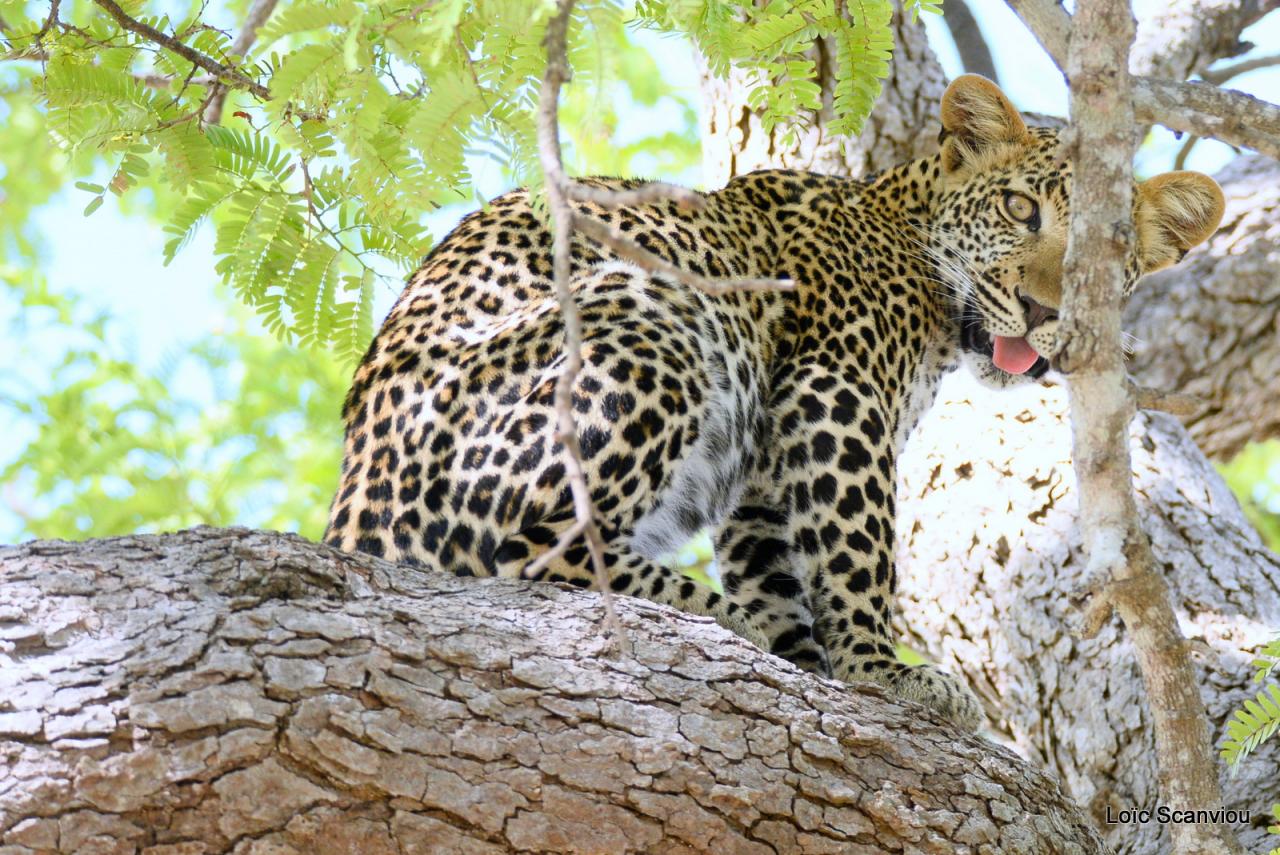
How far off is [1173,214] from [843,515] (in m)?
2.45

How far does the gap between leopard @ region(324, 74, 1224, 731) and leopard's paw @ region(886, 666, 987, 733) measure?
0.01m

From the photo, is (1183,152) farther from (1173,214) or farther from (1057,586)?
(1057,586)

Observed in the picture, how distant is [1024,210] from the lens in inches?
280

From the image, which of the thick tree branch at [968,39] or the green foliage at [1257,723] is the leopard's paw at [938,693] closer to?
the green foliage at [1257,723]

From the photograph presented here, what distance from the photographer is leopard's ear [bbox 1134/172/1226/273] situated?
277 inches

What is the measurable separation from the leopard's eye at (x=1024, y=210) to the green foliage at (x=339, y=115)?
1315 millimetres

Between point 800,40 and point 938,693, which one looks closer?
point 800,40

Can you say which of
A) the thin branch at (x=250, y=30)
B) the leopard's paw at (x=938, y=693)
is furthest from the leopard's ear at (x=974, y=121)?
the thin branch at (x=250, y=30)

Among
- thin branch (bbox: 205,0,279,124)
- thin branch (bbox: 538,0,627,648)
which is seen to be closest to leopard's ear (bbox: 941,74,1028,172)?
thin branch (bbox: 205,0,279,124)

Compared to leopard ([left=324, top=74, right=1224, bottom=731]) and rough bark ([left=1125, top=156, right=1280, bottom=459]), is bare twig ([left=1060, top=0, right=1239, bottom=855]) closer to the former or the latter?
leopard ([left=324, top=74, right=1224, bottom=731])

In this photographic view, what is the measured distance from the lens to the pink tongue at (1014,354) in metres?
7.21

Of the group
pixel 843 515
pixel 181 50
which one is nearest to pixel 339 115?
pixel 181 50

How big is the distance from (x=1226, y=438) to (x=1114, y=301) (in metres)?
6.05

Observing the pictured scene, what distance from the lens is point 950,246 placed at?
732 centimetres
